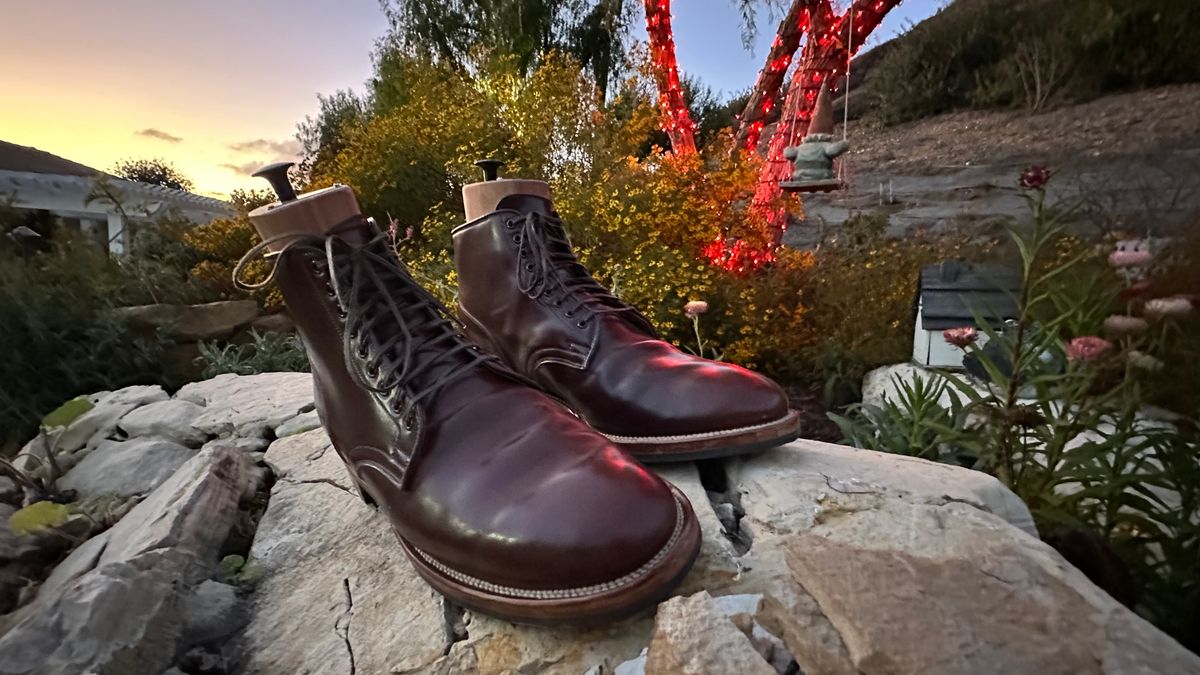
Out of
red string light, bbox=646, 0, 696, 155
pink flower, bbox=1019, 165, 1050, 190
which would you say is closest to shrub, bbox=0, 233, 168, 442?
red string light, bbox=646, 0, 696, 155

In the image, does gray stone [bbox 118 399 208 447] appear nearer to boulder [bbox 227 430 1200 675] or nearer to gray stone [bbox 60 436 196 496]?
gray stone [bbox 60 436 196 496]

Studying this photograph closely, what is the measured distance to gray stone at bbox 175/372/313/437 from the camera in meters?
1.89

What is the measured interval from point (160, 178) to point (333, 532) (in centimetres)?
974

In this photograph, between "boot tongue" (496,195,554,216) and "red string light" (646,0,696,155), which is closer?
"boot tongue" (496,195,554,216)

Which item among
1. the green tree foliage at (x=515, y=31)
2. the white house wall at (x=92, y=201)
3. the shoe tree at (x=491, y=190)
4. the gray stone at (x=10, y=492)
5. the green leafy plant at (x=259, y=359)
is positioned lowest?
the green leafy plant at (x=259, y=359)

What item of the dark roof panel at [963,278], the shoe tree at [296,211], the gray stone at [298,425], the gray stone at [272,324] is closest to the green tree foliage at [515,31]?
the gray stone at [272,324]

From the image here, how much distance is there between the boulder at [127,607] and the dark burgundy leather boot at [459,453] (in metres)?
0.30

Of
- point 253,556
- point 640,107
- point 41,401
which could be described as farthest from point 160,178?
point 253,556

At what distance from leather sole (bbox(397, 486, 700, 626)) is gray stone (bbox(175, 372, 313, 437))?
1.38 metres

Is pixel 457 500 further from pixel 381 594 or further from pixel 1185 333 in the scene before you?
pixel 1185 333

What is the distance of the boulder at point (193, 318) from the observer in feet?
13.0

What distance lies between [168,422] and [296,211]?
158 cm

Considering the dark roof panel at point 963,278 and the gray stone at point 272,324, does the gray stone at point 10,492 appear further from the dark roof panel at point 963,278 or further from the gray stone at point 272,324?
the dark roof panel at point 963,278

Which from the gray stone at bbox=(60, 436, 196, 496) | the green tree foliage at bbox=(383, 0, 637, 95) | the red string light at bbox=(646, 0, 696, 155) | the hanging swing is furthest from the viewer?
the green tree foliage at bbox=(383, 0, 637, 95)
